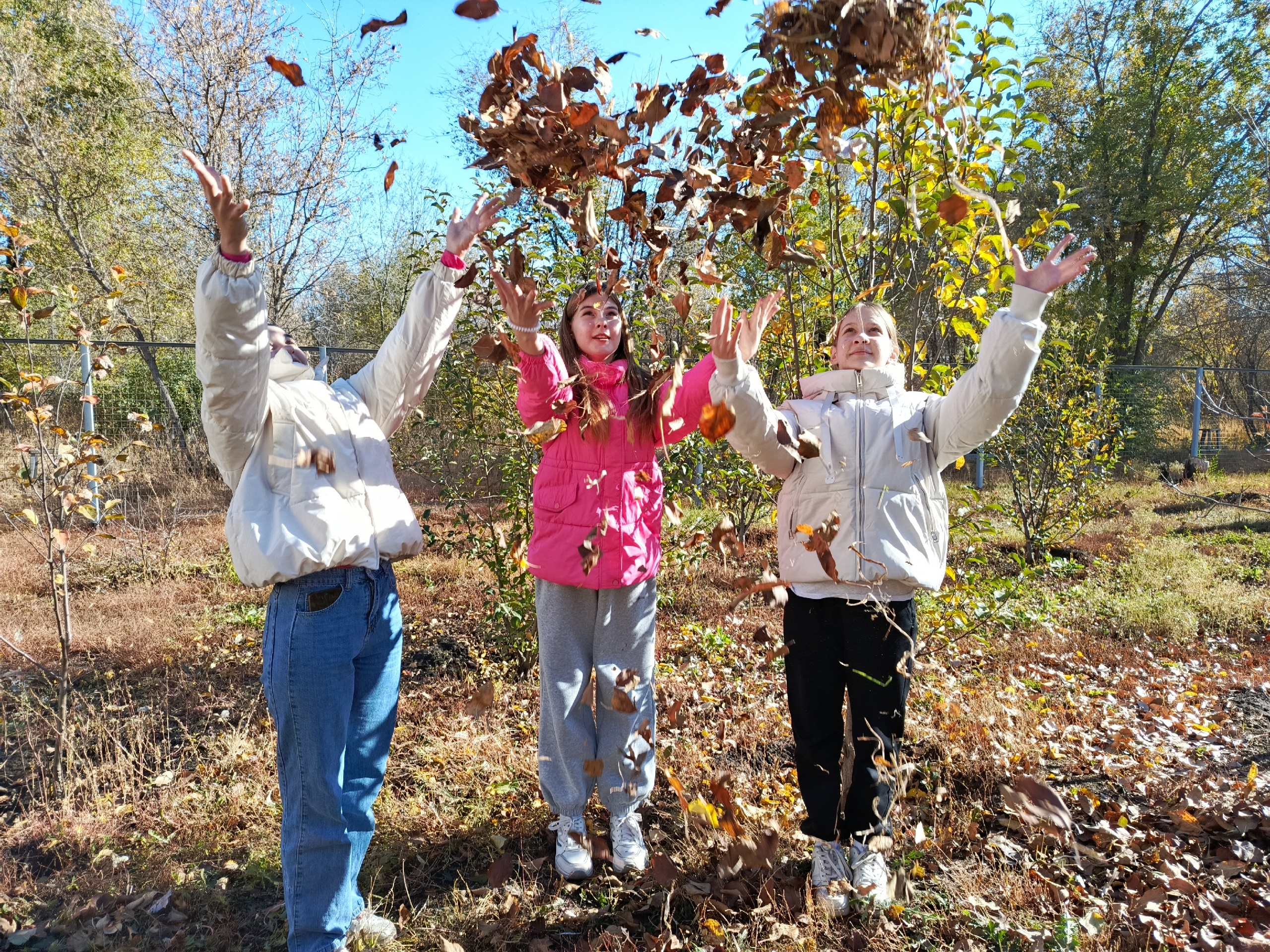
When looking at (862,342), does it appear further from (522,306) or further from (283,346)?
(283,346)

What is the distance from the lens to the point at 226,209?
5.31ft

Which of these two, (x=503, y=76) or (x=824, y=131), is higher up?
(x=503, y=76)

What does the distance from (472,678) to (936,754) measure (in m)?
2.36

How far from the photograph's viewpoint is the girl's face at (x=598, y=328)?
93.8 inches

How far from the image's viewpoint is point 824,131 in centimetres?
185

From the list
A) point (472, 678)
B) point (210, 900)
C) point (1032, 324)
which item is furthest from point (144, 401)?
point (1032, 324)

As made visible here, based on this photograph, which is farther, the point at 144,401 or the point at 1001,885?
the point at 144,401

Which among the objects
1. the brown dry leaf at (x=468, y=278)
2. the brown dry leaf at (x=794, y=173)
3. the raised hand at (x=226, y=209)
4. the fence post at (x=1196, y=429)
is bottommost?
the fence post at (x=1196, y=429)

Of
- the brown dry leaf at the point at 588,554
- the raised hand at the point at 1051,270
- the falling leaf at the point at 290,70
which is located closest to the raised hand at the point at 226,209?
the falling leaf at the point at 290,70

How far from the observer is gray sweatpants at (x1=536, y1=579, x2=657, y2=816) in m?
2.41

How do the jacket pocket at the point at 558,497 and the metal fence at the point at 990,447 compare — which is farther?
the metal fence at the point at 990,447

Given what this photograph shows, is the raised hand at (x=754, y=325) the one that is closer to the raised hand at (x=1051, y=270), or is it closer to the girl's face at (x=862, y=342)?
the girl's face at (x=862, y=342)

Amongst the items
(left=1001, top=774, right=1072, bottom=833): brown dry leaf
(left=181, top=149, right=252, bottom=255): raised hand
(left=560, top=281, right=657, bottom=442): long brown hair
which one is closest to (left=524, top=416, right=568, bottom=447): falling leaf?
(left=560, top=281, right=657, bottom=442): long brown hair

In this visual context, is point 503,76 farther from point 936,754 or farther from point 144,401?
point 144,401
